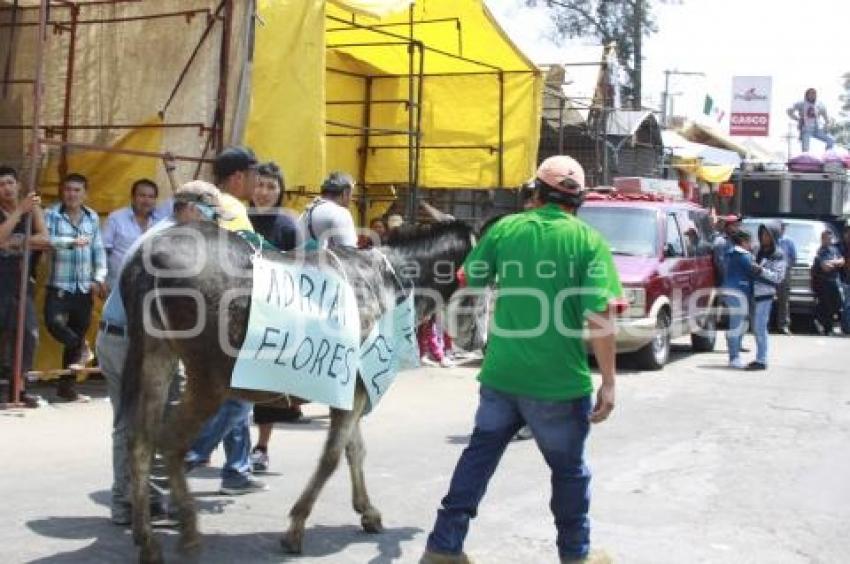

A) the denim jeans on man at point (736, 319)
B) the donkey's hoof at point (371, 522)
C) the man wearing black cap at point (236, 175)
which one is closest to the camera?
the donkey's hoof at point (371, 522)

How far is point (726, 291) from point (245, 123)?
24.9ft

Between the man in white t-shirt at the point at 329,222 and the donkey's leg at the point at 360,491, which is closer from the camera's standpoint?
the donkey's leg at the point at 360,491

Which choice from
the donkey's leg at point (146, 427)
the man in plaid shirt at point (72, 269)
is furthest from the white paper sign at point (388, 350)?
the man in plaid shirt at point (72, 269)

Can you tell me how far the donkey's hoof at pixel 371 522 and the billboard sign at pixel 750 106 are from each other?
3723 cm

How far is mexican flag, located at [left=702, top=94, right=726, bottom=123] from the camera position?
44312mm

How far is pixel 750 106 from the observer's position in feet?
134

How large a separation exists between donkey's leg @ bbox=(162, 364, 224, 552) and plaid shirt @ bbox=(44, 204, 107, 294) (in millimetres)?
4333

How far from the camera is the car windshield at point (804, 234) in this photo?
66.3ft

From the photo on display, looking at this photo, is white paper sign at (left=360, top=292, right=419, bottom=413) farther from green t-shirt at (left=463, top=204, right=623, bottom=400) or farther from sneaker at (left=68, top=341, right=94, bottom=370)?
sneaker at (left=68, top=341, right=94, bottom=370)

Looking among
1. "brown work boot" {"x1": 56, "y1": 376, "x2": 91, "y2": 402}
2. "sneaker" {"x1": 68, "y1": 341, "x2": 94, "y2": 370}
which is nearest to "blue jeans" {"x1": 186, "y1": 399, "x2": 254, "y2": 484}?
"sneaker" {"x1": 68, "y1": 341, "x2": 94, "y2": 370}

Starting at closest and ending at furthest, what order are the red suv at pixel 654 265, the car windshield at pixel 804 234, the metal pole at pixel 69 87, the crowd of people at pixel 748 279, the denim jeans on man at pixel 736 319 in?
1. the metal pole at pixel 69 87
2. the red suv at pixel 654 265
3. the crowd of people at pixel 748 279
4. the denim jeans on man at pixel 736 319
5. the car windshield at pixel 804 234

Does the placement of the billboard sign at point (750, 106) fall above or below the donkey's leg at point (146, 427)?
above

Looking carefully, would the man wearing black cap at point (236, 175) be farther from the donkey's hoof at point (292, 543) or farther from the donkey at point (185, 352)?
the donkey's hoof at point (292, 543)

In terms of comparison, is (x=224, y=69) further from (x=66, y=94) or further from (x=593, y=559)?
(x=593, y=559)
